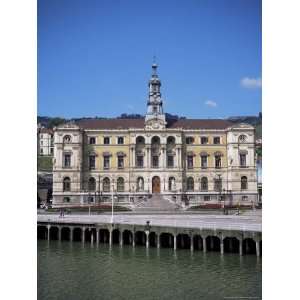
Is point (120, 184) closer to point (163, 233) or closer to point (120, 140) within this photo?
point (120, 140)

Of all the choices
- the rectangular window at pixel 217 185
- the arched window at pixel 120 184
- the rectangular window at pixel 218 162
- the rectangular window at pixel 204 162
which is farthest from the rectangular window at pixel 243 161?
the arched window at pixel 120 184

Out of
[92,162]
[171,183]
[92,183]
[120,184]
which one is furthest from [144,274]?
[92,162]

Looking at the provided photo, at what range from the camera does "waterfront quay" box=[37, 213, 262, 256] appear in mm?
28672

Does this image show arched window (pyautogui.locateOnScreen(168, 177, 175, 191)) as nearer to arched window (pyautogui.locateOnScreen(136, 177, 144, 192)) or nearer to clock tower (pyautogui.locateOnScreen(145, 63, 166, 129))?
arched window (pyautogui.locateOnScreen(136, 177, 144, 192))

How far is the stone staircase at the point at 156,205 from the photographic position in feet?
161

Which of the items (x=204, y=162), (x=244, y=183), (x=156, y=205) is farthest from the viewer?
(x=204, y=162)

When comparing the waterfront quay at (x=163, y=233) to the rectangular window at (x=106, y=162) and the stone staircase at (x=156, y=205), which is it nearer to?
the stone staircase at (x=156, y=205)

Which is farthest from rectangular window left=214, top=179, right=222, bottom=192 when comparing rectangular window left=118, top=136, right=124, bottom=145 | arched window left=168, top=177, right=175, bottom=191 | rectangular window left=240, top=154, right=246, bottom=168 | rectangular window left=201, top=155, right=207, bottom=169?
rectangular window left=118, top=136, right=124, bottom=145

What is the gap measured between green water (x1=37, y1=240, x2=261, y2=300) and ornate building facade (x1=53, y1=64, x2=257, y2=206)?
22502mm

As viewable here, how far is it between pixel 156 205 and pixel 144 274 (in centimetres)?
2667

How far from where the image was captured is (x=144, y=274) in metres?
23.6
